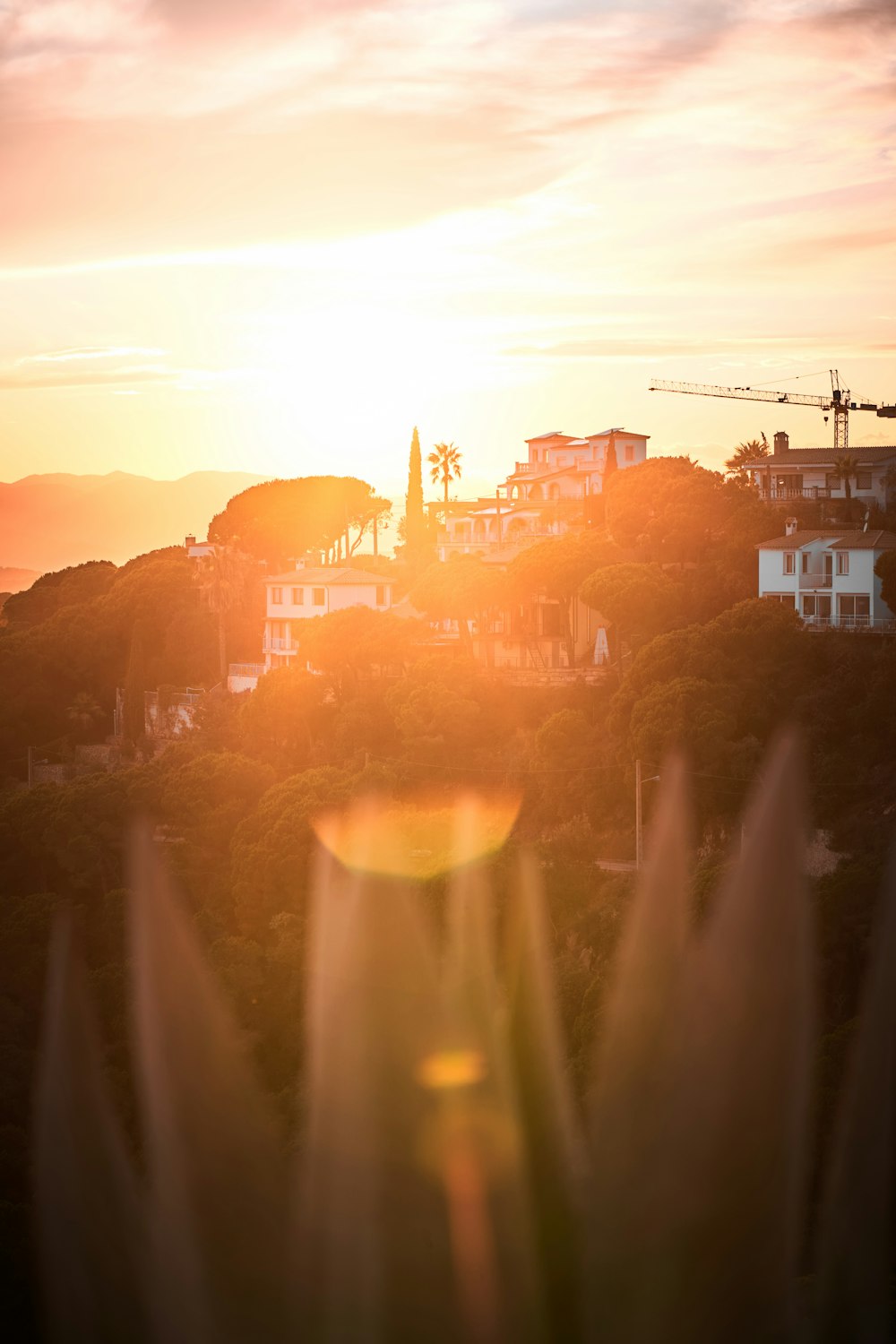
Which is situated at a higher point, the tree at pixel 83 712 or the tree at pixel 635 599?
the tree at pixel 635 599

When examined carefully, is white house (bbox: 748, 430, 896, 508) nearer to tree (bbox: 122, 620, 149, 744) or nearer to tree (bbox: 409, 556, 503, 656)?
tree (bbox: 409, 556, 503, 656)

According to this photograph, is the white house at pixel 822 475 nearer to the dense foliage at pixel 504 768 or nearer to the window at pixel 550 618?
the dense foliage at pixel 504 768

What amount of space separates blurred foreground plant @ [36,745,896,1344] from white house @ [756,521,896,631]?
49.3 feet

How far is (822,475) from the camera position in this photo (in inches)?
2121

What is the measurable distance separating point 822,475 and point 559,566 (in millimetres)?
14187

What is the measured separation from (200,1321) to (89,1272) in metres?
1.73

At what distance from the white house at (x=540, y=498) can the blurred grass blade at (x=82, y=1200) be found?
33955 mm

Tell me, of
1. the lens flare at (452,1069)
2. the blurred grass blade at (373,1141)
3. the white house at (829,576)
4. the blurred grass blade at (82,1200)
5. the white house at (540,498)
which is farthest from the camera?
the white house at (540,498)

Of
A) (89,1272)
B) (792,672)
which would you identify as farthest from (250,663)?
(89,1272)

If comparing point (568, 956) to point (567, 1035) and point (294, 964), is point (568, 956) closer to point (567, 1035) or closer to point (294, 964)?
point (567, 1035)

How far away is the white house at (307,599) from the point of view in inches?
2101

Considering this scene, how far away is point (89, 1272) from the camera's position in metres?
19.5

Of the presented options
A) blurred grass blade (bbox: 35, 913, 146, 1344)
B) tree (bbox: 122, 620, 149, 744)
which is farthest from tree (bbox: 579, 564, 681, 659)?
blurred grass blade (bbox: 35, 913, 146, 1344)

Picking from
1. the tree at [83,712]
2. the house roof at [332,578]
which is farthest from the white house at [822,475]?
the tree at [83,712]
